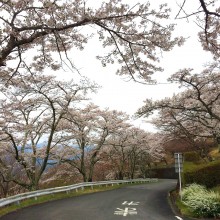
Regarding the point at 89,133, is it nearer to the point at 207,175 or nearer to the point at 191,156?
the point at 207,175

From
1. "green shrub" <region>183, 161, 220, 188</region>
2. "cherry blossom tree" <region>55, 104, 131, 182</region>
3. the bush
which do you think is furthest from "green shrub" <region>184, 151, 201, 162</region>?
the bush

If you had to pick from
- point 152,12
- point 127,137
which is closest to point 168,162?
point 127,137

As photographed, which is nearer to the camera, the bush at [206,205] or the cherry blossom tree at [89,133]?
the bush at [206,205]

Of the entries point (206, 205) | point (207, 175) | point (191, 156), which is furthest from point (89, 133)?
point (191, 156)

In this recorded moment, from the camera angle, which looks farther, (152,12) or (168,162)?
(168,162)

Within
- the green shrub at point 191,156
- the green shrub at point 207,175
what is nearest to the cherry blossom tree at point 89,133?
the green shrub at point 207,175

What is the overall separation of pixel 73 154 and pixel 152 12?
23.2 metres

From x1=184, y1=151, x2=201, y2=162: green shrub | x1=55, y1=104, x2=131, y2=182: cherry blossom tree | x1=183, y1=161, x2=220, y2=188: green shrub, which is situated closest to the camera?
x1=183, y1=161, x2=220, y2=188: green shrub

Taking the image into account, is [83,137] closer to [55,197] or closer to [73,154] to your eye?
[73,154]

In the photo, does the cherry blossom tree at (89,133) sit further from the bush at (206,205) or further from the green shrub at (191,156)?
the green shrub at (191,156)

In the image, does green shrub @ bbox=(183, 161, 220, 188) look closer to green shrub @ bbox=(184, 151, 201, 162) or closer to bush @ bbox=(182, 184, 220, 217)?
bush @ bbox=(182, 184, 220, 217)

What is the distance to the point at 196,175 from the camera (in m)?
19.3

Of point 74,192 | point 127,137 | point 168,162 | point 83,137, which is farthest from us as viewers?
point 168,162

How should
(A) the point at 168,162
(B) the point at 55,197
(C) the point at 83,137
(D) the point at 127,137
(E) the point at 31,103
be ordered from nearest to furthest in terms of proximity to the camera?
(B) the point at 55,197, (E) the point at 31,103, (C) the point at 83,137, (D) the point at 127,137, (A) the point at 168,162
